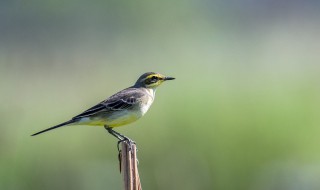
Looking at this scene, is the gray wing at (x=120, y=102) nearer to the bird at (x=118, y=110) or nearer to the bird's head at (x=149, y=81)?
the bird at (x=118, y=110)

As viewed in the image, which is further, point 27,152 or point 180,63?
point 180,63

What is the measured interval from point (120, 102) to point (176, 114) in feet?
9.37

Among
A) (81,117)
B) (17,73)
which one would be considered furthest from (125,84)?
(81,117)

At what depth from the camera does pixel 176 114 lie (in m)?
9.59

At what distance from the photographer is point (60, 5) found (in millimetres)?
23719

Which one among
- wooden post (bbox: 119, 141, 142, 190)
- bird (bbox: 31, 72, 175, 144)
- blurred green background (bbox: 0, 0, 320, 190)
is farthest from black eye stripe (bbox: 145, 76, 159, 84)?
wooden post (bbox: 119, 141, 142, 190)

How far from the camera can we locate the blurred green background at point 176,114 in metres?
8.73

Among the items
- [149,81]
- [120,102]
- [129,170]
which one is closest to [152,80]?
[149,81]

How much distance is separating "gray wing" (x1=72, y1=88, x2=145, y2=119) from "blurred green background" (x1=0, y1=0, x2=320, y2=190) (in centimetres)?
173

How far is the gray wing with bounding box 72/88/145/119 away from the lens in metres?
6.62

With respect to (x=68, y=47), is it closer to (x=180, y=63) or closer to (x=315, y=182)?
(x=180, y=63)

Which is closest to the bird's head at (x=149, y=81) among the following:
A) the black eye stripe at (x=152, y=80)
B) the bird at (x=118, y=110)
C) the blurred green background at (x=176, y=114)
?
the black eye stripe at (x=152, y=80)

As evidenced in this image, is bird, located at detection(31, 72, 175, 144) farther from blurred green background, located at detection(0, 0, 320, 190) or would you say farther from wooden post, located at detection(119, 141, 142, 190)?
blurred green background, located at detection(0, 0, 320, 190)

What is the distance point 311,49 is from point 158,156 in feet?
28.0
